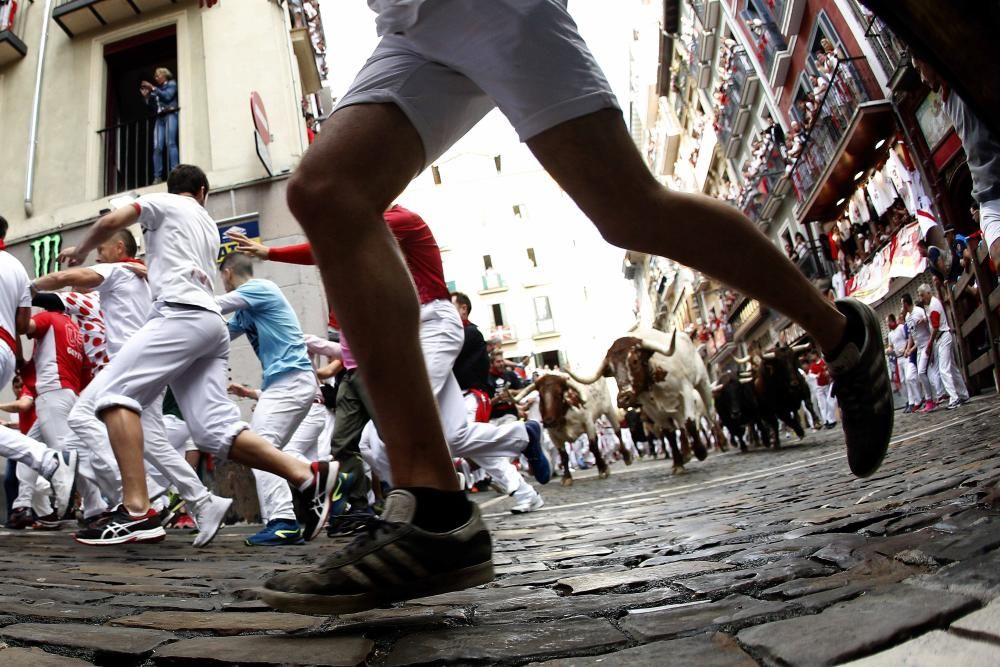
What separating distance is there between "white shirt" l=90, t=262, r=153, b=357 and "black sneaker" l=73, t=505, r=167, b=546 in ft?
5.14

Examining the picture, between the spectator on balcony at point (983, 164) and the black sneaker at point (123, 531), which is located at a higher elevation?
the spectator on balcony at point (983, 164)

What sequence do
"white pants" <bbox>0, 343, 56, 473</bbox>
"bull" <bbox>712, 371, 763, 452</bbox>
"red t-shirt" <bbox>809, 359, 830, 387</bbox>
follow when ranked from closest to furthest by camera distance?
1. "white pants" <bbox>0, 343, 56, 473</bbox>
2. "bull" <bbox>712, 371, 763, 452</bbox>
3. "red t-shirt" <bbox>809, 359, 830, 387</bbox>

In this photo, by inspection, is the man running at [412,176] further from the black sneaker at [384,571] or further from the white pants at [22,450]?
the white pants at [22,450]

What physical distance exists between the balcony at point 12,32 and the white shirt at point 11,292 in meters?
10.9

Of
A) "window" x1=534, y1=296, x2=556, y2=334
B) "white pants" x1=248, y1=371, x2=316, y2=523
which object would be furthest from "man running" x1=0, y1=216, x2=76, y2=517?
"window" x1=534, y1=296, x2=556, y2=334

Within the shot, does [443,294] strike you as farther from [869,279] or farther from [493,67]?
[869,279]

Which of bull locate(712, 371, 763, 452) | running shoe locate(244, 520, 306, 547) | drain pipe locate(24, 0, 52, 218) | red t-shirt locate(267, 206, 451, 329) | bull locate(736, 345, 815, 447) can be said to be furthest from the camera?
bull locate(712, 371, 763, 452)

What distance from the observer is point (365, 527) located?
5.16 ft

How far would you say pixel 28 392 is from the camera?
23.4ft

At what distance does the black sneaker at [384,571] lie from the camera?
145 centimetres

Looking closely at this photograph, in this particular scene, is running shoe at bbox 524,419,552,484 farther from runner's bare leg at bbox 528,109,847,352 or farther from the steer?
the steer

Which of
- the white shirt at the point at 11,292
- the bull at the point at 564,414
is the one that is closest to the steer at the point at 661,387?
the bull at the point at 564,414

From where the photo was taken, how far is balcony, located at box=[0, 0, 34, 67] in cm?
1330

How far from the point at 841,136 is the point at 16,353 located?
16.6 m
